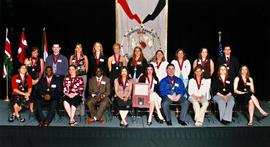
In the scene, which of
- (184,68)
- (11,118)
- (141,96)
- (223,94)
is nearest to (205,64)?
(184,68)

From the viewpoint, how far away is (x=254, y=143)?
7.34 m

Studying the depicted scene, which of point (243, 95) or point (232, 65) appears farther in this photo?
point (232, 65)

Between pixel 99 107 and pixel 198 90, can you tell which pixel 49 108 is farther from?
pixel 198 90

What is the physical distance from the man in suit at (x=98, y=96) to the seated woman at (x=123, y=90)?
6.9 inches

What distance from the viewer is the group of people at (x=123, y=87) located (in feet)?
25.5

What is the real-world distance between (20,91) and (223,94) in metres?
3.59

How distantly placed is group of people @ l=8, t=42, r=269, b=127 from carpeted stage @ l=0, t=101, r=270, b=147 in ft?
0.86

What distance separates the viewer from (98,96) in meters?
7.87

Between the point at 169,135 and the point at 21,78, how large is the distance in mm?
2784

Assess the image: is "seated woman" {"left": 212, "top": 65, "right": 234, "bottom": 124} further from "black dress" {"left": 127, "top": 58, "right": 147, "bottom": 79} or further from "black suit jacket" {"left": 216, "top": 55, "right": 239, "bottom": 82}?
"black dress" {"left": 127, "top": 58, "right": 147, "bottom": 79}

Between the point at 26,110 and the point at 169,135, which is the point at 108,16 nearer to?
the point at 26,110

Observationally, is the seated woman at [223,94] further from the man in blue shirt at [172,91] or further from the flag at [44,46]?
the flag at [44,46]

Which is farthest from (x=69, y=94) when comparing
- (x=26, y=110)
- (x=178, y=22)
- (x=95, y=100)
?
(x=178, y=22)

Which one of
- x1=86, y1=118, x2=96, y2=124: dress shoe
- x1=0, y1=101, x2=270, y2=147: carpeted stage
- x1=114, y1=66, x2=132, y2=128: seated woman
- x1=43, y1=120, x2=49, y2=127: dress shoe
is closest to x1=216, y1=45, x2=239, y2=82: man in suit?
x1=0, y1=101, x2=270, y2=147: carpeted stage
